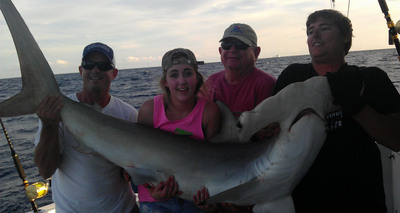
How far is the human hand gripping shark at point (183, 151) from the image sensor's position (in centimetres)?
210

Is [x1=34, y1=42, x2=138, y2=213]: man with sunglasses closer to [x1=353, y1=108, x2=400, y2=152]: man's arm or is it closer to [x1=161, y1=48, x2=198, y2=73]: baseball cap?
[x1=161, y1=48, x2=198, y2=73]: baseball cap

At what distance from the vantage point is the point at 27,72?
8.13 feet

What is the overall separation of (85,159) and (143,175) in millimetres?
719

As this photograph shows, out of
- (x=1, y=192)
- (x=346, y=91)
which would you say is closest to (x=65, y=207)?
(x=346, y=91)

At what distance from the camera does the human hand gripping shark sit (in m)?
2.10

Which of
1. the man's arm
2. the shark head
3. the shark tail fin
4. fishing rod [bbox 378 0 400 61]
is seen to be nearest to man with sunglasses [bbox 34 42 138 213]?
the shark tail fin

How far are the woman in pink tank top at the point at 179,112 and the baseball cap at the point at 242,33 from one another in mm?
681

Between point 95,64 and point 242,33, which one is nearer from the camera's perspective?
point 95,64

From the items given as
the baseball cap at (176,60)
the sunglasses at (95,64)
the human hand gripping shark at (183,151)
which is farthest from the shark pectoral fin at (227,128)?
the sunglasses at (95,64)

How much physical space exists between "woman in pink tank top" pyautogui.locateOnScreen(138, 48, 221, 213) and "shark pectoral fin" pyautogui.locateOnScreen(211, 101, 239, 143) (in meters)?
0.28

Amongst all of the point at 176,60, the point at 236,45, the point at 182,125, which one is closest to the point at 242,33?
the point at 236,45

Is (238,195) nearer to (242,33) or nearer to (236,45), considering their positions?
(236,45)

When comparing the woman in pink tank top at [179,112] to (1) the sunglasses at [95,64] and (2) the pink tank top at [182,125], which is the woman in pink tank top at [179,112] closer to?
(2) the pink tank top at [182,125]

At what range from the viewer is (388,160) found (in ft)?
12.8
